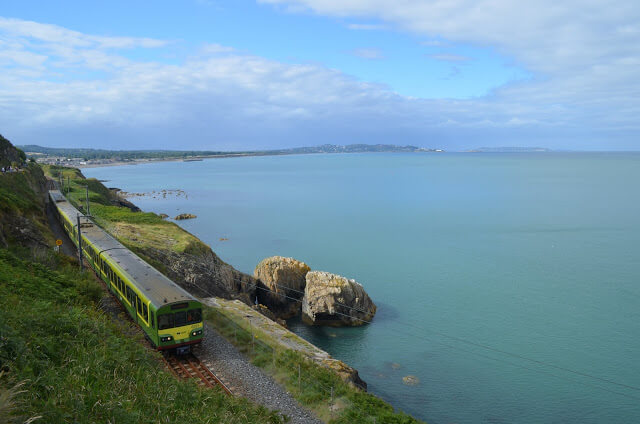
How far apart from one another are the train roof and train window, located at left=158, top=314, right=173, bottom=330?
57 centimetres

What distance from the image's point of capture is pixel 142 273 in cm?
2095

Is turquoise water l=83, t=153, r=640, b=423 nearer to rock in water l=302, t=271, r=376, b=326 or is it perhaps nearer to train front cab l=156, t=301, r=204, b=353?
rock in water l=302, t=271, r=376, b=326

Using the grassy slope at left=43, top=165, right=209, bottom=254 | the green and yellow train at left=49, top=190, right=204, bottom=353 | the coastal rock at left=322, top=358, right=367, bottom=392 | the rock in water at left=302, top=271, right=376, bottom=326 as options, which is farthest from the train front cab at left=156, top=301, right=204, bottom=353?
the grassy slope at left=43, top=165, right=209, bottom=254

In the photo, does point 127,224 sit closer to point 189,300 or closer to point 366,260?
point 366,260

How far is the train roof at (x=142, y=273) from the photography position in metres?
18.3

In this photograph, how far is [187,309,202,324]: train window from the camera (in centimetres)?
1833

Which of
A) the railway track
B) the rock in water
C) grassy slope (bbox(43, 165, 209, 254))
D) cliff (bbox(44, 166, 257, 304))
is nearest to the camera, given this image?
the railway track

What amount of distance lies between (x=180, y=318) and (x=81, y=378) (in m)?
8.54

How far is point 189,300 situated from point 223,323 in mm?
5910

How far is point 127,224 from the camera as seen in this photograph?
154 feet

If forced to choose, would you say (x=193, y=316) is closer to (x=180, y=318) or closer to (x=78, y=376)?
(x=180, y=318)

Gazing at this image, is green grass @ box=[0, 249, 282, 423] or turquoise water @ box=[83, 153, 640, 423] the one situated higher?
green grass @ box=[0, 249, 282, 423]

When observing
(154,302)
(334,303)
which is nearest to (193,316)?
(154,302)

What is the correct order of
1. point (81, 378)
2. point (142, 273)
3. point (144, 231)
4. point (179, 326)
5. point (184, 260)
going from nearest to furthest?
point (81, 378) → point (179, 326) → point (142, 273) → point (184, 260) → point (144, 231)
